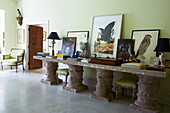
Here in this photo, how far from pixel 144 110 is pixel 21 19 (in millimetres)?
5892

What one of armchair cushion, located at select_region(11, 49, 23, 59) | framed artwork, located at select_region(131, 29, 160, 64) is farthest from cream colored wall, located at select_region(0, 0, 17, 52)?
framed artwork, located at select_region(131, 29, 160, 64)

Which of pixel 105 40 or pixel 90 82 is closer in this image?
pixel 105 40

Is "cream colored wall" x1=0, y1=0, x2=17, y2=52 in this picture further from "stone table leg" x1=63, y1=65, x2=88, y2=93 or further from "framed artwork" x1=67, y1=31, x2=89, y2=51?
"stone table leg" x1=63, y1=65, x2=88, y2=93

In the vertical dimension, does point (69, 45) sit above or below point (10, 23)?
below

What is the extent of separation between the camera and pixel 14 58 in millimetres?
6320

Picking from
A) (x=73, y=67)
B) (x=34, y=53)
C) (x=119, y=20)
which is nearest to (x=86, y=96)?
(x=73, y=67)

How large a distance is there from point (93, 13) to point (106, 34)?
78 cm

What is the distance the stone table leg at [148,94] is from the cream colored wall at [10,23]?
5937 millimetres

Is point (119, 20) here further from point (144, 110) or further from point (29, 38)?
point (29, 38)

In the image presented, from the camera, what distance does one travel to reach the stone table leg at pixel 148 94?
265cm

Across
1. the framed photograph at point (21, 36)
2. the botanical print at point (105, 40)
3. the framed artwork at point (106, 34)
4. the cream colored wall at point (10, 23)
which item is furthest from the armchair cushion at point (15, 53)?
the botanical print at point (105, 40)

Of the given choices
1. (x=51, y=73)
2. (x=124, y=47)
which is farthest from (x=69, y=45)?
(x=124, y=47)

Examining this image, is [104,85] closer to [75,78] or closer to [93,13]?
[75,78]

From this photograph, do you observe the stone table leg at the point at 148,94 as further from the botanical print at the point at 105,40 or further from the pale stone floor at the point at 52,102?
the botanical print at the point at 105,40
